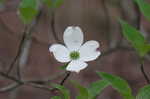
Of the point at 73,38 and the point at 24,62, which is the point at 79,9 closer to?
the point at 24,62

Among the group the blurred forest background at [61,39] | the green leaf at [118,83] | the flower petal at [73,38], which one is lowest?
the blurred forest background at [61,39]

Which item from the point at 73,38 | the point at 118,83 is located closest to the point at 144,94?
the point at 118,83

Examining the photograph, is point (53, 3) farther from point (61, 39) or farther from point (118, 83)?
point (61, 39)

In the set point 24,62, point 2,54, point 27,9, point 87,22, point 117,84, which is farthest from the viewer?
point 87,22

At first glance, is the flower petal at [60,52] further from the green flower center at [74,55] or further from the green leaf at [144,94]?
the green leaf at [144,94]

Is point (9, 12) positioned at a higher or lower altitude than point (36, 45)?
higher

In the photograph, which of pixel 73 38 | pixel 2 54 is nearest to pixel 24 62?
pixel 2 54

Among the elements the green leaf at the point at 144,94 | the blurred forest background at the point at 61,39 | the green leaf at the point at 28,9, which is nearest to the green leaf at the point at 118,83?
the green leaf at the point at 144,94

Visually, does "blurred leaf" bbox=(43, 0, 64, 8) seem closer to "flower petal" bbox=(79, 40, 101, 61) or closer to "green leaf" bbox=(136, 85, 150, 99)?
"flower petal" bbox=(79, 40, 101, 61)
